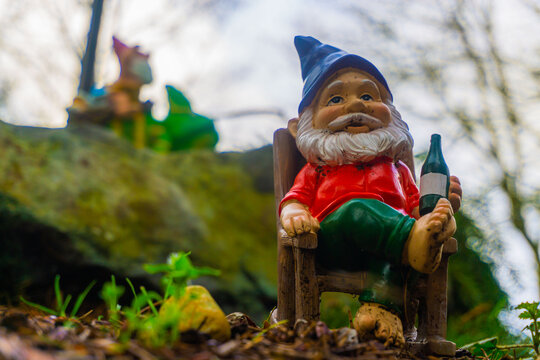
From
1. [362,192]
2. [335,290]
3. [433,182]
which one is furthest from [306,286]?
[433,182]

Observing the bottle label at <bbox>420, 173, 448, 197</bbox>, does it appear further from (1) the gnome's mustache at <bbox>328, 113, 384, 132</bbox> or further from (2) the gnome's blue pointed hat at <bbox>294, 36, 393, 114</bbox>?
(2) the gnome's blue pointed hat at <bbox>294, 36, 393, 114</bbox>

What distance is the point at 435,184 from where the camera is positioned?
1523 mm

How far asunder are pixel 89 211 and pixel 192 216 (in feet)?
2.49

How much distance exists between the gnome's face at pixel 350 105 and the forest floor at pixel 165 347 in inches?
32.1

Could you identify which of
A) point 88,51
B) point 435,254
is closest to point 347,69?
point 435,254

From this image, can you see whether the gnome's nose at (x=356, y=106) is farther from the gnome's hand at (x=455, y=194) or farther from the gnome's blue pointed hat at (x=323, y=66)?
the gnome's hand at (x=455, y=194)

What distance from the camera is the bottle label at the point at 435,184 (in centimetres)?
152

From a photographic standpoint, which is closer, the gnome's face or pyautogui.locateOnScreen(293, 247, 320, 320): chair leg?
pyautogui.locateOnScreen(293, 247, 320, 320): chair leg

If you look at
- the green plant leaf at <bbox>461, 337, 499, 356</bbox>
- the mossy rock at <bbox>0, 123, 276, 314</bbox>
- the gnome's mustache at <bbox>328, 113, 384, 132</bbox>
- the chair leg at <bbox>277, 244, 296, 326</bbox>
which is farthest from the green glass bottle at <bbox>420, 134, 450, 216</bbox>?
the mossy rock at <bbox>0, 123, 276, 314</bbox>

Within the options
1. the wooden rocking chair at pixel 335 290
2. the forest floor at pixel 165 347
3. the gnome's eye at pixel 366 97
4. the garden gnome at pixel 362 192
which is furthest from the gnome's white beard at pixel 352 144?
the forest floor at pixel 165 347

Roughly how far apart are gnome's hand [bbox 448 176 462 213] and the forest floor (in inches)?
24.6

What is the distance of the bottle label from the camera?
152 centimetres

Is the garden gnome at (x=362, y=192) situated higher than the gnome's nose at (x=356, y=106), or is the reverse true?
the gnome's nose at (x=356, y=106)

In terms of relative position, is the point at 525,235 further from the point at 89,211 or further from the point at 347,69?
the point at 89,211
